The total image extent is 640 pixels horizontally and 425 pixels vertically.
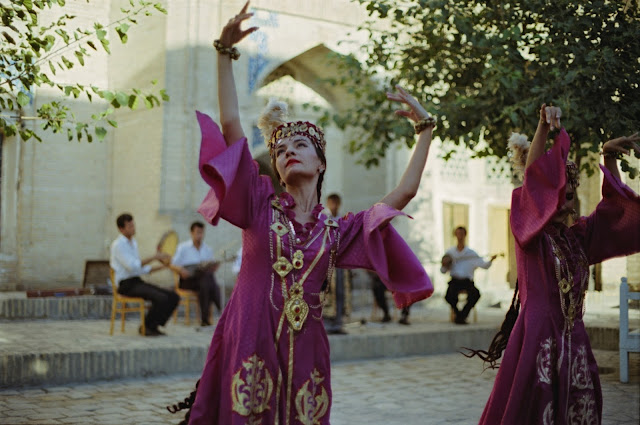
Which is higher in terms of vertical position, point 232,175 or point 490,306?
point 232,175

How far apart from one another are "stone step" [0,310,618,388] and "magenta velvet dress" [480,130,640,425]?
4.26 meters

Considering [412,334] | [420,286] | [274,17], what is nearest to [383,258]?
[420,286]

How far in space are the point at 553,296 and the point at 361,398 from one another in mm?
2930

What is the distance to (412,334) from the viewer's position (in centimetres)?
933

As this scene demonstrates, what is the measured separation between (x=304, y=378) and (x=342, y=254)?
467 millimetres

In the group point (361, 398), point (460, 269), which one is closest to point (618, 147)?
point (361, 398)

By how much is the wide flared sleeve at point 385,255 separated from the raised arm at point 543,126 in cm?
96

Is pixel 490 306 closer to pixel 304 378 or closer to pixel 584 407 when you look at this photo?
pixel 584 407

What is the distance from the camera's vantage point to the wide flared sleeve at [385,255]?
110 inches

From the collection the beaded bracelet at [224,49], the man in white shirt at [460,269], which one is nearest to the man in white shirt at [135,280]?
the man in white shirt at [460,269]

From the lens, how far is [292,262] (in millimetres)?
2811

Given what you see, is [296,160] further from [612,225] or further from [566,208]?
[612,225]

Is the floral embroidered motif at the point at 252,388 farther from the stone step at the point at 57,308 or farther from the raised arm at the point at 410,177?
the stone step at the point at 57,308

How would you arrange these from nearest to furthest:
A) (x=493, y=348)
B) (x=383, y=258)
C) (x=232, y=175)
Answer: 1. (x=232, y=175)
2. (x=383, y=258)
3. (x=493, y=348)
